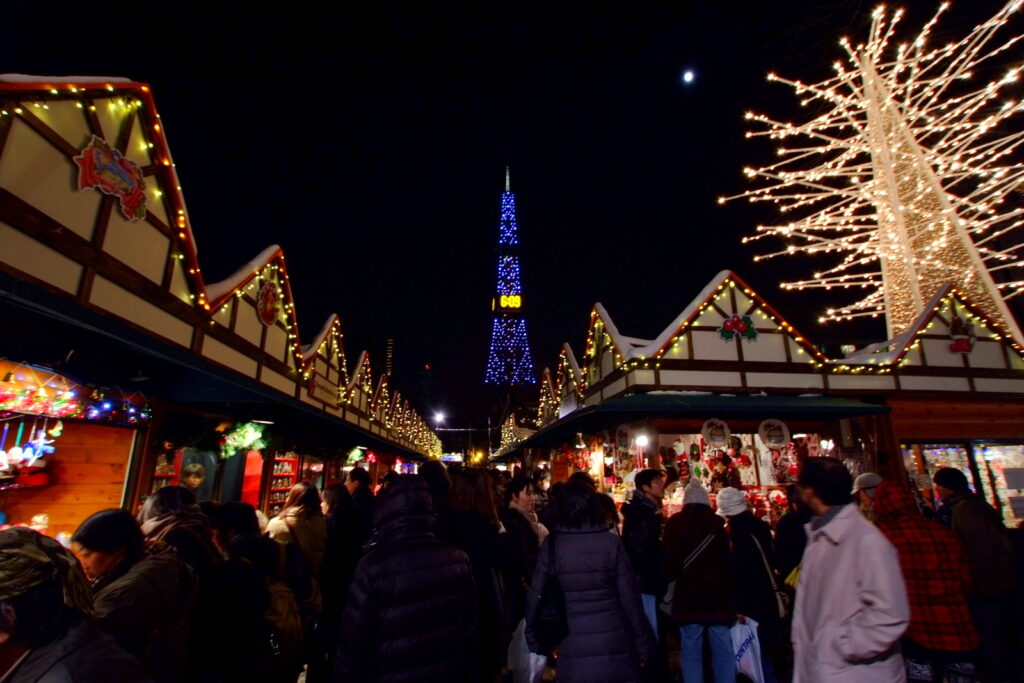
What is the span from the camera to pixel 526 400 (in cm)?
4016

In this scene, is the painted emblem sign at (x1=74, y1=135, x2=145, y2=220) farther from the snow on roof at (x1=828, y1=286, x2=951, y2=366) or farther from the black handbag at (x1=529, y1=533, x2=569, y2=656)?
the snow on roof at (x1=828, y1=286, x2=951, y2=366)

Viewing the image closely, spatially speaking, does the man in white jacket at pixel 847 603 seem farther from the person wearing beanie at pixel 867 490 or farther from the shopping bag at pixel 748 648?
the person wearing beanie at pixel 867 490

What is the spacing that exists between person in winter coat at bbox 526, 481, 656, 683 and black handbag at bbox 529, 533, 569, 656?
23mm

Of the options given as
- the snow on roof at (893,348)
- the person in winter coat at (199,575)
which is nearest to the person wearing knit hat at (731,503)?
the person in winter coat at (199,575)

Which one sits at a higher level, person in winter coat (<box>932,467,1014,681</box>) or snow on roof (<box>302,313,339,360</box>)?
snow on roof (<box>302,313,339,360</box>)

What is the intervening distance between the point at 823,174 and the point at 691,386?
18.9ft

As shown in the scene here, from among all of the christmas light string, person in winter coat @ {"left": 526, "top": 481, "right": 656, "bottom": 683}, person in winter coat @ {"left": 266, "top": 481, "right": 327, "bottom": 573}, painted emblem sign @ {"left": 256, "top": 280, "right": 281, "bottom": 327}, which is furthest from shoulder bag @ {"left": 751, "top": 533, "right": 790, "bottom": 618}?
painted emblem sign @ {"left": 256, "top": 280, "right": 281, "bottom": 327}

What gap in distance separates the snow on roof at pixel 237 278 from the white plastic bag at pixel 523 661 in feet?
25.9

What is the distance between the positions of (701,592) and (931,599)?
5.36ft

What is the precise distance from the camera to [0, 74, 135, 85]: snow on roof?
4.85m

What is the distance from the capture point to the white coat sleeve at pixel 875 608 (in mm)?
2314

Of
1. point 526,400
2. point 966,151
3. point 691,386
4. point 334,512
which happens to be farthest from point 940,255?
point 526,400

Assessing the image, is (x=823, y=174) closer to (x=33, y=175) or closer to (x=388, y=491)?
(x=388, y=491)

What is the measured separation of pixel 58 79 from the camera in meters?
5.41
